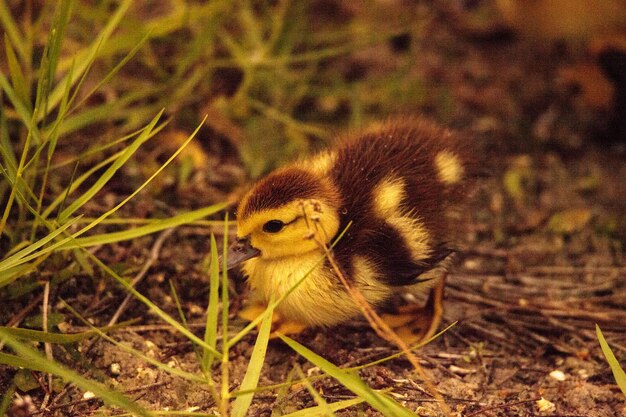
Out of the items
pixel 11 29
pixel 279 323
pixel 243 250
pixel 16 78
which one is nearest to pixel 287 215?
pixel 243 250

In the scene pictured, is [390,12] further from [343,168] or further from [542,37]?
[343,168]

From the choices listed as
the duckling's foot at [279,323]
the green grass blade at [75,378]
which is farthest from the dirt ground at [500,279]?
the green grass blade at [75,378]

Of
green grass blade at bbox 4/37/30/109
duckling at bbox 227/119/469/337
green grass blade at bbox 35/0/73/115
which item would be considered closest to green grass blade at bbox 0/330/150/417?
duckling at bbox 227/119/469/337

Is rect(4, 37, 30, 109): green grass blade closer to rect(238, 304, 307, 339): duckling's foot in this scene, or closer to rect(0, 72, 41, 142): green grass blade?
rect(0, 72, 41, 142): green grass blade

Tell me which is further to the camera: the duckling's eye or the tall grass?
the tall grass

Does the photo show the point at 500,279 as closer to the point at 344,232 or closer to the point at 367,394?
the point at 344,232

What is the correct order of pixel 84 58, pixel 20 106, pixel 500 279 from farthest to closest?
pixel 500 279 → pixel 84 58 → pixel 20 106

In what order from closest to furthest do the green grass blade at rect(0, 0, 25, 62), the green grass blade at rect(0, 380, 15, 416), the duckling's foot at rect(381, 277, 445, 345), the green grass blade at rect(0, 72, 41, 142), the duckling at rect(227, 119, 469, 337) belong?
the green grass blade at rect(0, 380, 15, 416)
the duckling at rect(227, 119, 469, 337)
the green grass blade at rect(0, 72, 41, 142)
the duckling's foot at rect(381, 277, 445, 345)
the green grass blade at rect(0, 0, 25, 62)
